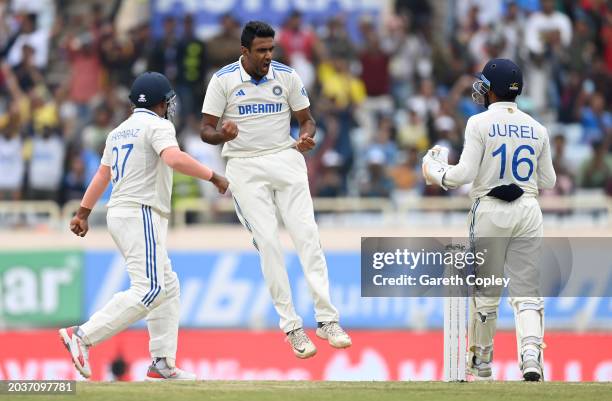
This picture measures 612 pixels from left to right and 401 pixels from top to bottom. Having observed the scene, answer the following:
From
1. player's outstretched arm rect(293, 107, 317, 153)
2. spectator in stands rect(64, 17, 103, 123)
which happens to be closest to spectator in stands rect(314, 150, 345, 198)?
spectator in stands rect(64, 17, 103, 123)

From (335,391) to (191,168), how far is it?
187 centimetres

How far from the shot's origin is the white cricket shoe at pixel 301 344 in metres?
12.0

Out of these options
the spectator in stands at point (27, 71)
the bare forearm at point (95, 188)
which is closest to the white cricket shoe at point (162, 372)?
the bare forearm at point (95, 188)

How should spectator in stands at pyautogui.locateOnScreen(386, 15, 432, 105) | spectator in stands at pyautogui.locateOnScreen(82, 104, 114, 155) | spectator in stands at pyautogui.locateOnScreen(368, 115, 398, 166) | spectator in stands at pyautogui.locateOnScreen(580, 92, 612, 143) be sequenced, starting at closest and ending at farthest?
spectator in stands at pyautogui.locateOnScreen(82, 104, 114, 155)
spectator in stands at pyautogui.locateOnScreen(368, 115, 398, 166)
spectator in stands at pyautogui.locateOnScreen(580, 92, 612, 143)
spectator in stands at pyautogui.locateOnScreen(386, 15, 432, 105)

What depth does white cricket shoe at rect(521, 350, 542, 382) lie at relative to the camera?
459 inches

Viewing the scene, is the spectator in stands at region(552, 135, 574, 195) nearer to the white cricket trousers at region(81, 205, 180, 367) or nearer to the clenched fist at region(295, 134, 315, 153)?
the clenched fist at region(295, 134, 315, 153)

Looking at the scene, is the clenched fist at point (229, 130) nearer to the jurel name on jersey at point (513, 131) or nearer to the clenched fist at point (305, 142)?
the clenched fist at point (305, 142)

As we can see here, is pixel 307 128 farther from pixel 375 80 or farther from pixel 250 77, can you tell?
pixel 375 80

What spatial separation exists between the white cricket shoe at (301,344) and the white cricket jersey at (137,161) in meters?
1.35

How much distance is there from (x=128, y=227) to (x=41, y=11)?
12919 mm

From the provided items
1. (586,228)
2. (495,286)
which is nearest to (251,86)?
(495,286)

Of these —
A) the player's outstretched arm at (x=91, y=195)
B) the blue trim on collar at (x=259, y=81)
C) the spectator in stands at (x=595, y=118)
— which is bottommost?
the player's outstretched arm at (x=91, y=195)

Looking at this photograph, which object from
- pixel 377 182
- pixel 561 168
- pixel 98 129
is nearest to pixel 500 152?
pixel 377 182

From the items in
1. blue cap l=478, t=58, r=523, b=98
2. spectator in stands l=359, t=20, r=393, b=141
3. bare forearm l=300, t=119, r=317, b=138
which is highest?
spectator in stands l=359, t=20, r=393, b=141
